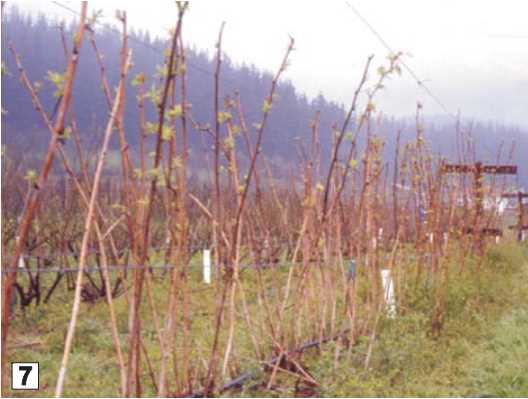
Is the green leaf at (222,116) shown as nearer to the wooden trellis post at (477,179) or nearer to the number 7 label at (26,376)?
the number 7 label at (26,376)

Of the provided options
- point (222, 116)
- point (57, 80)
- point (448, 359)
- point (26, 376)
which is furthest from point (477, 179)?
point (57, 80)

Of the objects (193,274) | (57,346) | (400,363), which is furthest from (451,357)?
(193,274)

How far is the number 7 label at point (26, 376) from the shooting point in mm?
2773

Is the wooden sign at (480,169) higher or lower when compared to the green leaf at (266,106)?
lower

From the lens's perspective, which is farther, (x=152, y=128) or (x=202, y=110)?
(x=202, y=110)

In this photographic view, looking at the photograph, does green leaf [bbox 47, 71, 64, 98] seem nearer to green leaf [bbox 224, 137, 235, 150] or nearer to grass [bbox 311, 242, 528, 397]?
green leaf [bbox 224, 137, 235, 150]

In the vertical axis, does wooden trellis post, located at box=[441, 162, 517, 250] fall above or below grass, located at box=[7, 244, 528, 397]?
above

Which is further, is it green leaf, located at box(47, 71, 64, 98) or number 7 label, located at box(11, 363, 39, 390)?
number 7 label, located at box(11, 363, 39, 390)

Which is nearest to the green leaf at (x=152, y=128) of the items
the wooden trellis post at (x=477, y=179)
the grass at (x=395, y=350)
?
the grass at (x=395, y=350)

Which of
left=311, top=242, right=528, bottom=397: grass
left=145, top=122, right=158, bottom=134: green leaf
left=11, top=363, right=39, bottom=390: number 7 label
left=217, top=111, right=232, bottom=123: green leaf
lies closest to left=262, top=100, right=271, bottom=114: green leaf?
left=217, top=111, right=232, bottom=123: green leaf

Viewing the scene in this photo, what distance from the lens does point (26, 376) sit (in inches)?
113

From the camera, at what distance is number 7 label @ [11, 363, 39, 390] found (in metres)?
2.77

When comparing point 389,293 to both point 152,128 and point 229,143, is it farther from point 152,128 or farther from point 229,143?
point 152,128

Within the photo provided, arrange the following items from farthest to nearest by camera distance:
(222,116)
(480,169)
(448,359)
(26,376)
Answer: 1. (480,169)
2. (448,359)
3. (222,116)
4. (26,376)
